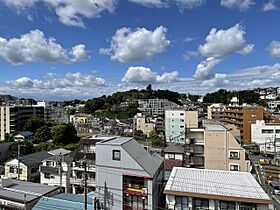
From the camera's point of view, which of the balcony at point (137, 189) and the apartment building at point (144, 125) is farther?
the apartment building at point (144, 125)

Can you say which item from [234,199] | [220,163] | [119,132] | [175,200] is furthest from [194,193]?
[119,132]

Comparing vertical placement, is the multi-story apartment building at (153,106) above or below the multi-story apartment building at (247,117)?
above

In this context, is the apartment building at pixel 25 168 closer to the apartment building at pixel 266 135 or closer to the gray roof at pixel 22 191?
the gray roof at pixel 22 191

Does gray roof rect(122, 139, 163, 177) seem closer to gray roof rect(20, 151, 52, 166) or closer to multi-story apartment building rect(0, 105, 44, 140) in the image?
gray roof rect(20, 151, 52, 166)

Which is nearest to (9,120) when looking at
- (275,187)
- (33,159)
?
(33,159)

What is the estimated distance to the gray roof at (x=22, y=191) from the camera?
54.1 feet

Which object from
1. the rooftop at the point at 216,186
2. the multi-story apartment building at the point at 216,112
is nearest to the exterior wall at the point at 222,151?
the rooftop at the point at 216,186

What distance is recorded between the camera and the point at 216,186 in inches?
495

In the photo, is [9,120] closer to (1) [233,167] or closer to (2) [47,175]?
(2) [47,175]

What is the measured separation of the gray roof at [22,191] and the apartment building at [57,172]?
3.95m

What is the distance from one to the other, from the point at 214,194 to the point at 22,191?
44.6 feet

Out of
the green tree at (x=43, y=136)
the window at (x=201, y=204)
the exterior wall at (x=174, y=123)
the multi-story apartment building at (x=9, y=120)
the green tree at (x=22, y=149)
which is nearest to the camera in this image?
the window at (x=201, y=204)

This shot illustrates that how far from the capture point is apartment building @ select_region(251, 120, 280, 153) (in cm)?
3938

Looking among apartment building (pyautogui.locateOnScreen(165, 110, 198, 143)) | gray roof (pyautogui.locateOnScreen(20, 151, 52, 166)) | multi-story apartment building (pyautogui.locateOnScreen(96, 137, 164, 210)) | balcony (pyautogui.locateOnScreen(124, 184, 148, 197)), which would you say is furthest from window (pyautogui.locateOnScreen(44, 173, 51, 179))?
apartment building (pyautogui.locateOnScreen(165, 110, 198, 143))
